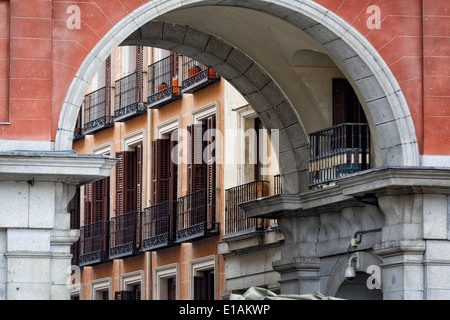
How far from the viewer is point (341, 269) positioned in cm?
2759

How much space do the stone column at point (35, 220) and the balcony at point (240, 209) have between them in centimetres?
1063

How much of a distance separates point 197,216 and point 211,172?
40.4 inches

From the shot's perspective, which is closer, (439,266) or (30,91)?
(30,91)

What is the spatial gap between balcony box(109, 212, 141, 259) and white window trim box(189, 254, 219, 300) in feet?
9.47

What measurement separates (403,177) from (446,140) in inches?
39.3

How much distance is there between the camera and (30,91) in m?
22.8

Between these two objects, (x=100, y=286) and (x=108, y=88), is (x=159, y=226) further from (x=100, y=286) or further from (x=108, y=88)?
(x=108, y=88)

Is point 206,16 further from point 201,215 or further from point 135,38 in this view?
point 201,215

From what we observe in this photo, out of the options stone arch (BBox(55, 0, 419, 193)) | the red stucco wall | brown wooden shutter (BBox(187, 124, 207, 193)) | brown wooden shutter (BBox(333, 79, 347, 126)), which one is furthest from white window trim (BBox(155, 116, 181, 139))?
the red stucco wall

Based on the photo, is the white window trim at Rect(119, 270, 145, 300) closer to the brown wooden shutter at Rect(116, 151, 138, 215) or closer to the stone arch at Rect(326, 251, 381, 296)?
the brown wooden shutter at Rect(116, 151, 138, 215)

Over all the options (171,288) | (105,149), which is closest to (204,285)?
(171,288)

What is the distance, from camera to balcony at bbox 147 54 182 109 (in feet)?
128
